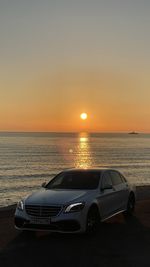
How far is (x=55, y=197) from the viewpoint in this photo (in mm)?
9859

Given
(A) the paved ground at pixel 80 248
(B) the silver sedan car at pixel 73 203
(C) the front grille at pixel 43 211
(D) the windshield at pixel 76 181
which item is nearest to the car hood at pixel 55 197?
(B) the silver sedan car at pixel 73 203

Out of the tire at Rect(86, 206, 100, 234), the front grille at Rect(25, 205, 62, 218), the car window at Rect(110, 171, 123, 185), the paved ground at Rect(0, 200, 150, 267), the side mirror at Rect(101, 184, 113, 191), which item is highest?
the car window at Rect(110, 171, 123, 185)

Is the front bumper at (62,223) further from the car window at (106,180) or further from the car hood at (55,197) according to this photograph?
the car window at (106,180)

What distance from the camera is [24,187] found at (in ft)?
128

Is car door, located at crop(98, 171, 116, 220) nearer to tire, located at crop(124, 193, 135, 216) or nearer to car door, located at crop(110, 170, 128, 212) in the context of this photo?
car door, located at crop(110, 170, 128, 212)

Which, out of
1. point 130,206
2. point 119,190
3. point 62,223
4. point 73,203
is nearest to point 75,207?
point 73,203

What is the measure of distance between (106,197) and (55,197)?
1.62 m

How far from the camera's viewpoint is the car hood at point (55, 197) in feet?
31.6

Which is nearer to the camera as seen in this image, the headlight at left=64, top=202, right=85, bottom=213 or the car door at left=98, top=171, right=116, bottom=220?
the headlight at left=64, top=202, right=85, bottom=213

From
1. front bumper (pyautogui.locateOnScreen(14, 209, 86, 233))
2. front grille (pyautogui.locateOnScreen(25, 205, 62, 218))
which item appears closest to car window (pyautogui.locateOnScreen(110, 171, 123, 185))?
front bumper (pyautogui.locateOnScreen(14, 209, 86, 233))

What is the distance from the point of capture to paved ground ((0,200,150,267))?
298 inches

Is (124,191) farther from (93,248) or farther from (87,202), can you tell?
(93,248)

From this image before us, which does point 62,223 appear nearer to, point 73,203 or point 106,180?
point 73,203

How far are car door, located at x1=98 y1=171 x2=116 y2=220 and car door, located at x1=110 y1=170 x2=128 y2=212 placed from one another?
0.80 ft
